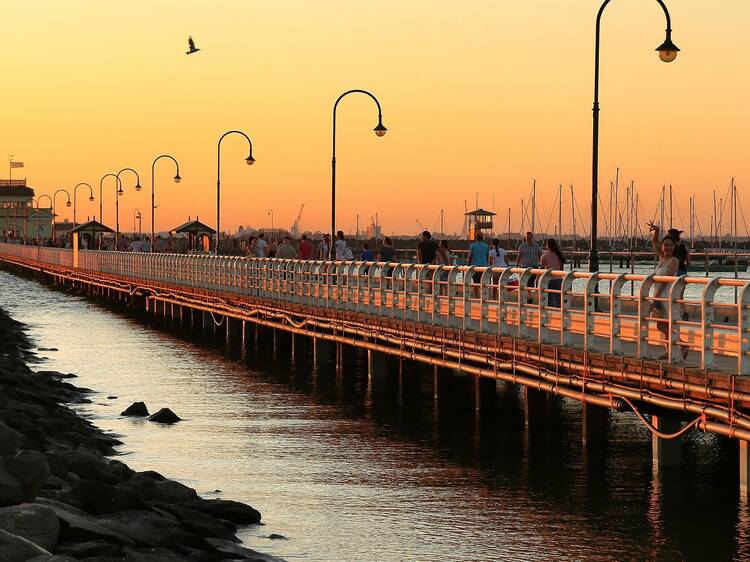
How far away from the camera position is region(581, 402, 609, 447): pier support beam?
23.5 metres

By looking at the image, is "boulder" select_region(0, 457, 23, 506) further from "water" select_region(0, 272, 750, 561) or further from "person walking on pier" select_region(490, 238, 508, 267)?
"person walking on pier" select_region(490, 238, 508, 267)

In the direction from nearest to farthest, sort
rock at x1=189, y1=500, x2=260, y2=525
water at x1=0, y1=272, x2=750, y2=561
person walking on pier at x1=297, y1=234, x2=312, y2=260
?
1. water at x1=0, y1=272, x2=750, y2=561
2. rock at x1=189, y1=500, x2=260, y2=525
3. person walking on pier at x1=297, y1=234, x2=312, y2=260

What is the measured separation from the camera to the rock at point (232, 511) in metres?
18.0

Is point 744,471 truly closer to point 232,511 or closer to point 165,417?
point 232,511

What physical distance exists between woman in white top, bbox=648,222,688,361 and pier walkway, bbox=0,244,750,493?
0.05 m

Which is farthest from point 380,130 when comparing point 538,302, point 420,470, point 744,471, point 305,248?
point 744,471

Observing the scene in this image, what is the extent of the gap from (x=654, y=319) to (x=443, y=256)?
16.1 meters

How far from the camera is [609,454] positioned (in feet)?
75.3

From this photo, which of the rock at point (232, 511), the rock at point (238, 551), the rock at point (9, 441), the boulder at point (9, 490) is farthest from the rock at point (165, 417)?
the boulder at point (9, 490)

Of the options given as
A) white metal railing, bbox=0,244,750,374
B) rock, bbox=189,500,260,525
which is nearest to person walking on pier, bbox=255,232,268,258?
white metal railing, bbox=0,244,750,374

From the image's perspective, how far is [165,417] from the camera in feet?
92.5

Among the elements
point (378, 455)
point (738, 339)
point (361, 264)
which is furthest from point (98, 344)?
point (738, 339)

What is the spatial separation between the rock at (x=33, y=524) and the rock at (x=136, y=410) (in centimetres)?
1604

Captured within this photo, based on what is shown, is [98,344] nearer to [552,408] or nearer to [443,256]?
[443,256]
